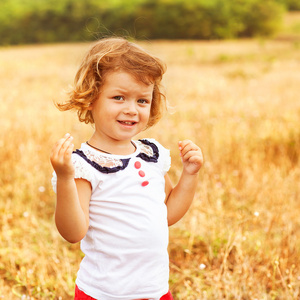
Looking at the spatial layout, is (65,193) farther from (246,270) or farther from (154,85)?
(246,270)

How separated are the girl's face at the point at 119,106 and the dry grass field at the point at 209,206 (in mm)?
337

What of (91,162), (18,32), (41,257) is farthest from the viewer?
(18,32)

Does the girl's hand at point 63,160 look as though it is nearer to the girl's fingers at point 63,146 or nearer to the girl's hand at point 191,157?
the girl's fingers at point 63,146

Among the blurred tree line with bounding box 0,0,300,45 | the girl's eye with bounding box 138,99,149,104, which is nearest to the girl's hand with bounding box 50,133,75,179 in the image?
the girl's eye with bounding box 138,99,149,104

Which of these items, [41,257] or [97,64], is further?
[41,257]

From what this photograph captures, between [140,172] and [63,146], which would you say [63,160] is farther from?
[140,172]

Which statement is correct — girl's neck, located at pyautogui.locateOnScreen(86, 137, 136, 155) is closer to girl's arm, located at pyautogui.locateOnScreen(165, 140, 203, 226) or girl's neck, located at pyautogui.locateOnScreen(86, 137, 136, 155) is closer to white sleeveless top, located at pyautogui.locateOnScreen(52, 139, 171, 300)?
white sleeveless top, located at pyautogui.locateOnScreen(52, 139, 171, 300)

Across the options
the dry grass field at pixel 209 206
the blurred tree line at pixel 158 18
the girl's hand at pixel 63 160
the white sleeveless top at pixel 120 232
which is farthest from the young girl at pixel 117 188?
the blurred tree line at pixel 158 18

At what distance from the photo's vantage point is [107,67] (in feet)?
5.72

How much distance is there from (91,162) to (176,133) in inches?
152

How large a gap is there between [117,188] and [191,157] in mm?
→ 388

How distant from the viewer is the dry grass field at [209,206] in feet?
8.85

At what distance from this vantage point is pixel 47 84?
1096cm

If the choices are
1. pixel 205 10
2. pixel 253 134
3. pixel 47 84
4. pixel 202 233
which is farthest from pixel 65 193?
pixel 205 10
